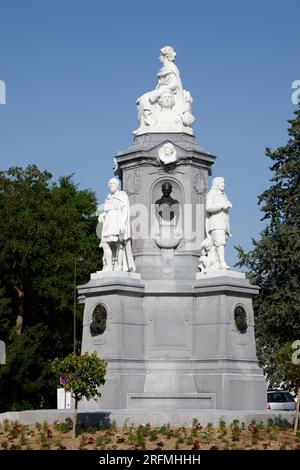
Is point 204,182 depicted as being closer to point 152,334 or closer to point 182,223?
point 182,223

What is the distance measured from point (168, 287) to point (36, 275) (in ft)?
69.7

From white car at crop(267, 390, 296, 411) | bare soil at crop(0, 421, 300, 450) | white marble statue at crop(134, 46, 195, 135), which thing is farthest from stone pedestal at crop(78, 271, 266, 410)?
white car at crop(267, 390, 296, 411)

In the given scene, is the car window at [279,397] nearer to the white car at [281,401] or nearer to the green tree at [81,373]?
the white car at [281,401]

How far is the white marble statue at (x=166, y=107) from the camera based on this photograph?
28984 mm

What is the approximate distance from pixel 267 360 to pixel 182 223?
56.8ft

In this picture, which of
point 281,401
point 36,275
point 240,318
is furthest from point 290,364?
point 36,275

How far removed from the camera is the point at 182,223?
28438mm

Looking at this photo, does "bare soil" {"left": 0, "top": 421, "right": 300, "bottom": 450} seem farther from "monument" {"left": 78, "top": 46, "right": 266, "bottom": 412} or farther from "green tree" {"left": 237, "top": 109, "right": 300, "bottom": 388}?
"green tree" {"left": 237, "top": 109, "right": 300, "bottom": 388}

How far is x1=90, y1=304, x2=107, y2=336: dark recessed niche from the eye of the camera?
87.6 feet

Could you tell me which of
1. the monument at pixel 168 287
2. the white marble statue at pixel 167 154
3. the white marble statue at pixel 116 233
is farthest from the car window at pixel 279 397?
the white marble statue at pixel 167 154

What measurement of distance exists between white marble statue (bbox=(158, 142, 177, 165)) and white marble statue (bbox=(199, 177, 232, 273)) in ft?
4.31

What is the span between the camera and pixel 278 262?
43875 millimetres

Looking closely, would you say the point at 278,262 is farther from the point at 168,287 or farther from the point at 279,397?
the point at 168,287
